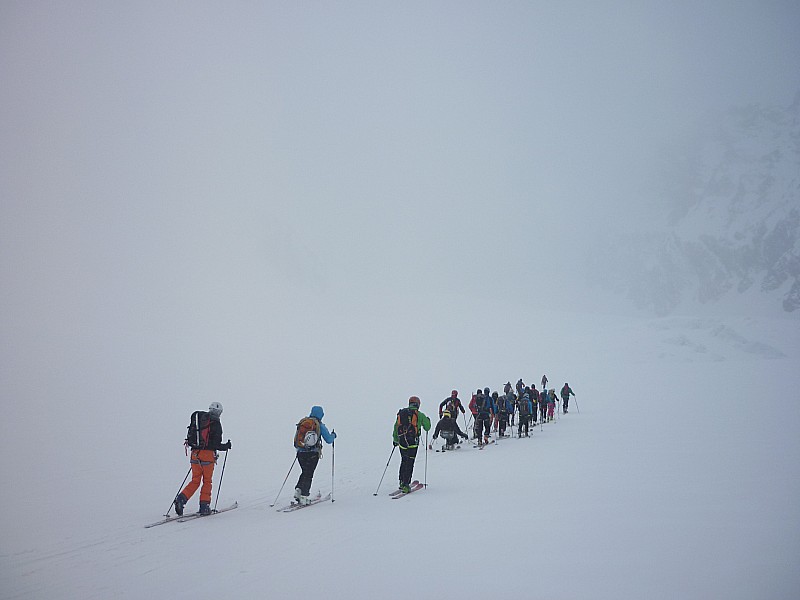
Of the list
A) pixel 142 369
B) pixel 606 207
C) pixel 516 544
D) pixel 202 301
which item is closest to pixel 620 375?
pixel 142 369

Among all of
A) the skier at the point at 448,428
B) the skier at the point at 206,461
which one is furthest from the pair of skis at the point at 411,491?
the skier at the point at 448,428

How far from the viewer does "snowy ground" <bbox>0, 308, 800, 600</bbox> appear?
584 cm

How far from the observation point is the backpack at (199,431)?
366 inches

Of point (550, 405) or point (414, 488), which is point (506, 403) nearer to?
point (550, 405)

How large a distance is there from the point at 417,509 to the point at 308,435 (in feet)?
8.17

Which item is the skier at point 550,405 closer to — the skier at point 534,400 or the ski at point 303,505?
the skier at point 534,400

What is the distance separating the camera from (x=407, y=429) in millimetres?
11188

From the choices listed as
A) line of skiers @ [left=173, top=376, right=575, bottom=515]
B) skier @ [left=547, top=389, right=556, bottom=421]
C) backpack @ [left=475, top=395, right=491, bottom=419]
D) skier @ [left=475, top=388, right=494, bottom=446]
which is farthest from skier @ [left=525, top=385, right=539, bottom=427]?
line of skiers @ [left=173, top=376, right=575, bottom=515]

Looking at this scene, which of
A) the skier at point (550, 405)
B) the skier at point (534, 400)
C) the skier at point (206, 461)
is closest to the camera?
the skier at point (206, 461)

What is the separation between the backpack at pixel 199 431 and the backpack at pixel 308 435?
1626mm

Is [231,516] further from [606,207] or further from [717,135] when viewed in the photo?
[717,135]

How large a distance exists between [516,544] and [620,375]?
4610 centimetres

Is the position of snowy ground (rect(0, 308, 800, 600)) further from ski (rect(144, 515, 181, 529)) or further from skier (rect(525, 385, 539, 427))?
skier (rect(525, 385, 539, 427))

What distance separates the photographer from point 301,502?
9844 mm
